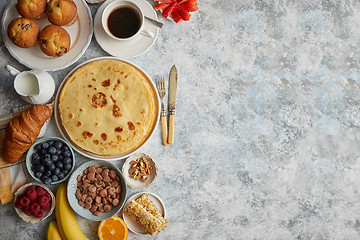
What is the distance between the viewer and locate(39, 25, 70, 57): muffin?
1780 millimetres

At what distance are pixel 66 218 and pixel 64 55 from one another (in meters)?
0.90

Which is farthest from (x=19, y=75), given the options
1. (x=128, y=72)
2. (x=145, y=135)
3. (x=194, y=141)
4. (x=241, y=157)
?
(x=241, y=157)

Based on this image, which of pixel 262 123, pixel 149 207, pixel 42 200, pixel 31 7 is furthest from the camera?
pixel 262 123

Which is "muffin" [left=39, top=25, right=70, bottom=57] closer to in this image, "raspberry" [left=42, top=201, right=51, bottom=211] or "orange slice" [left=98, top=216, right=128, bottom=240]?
"raspberry" [left=42, top=201, right=51, bottom=211]

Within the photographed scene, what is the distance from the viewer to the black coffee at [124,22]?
1.90 metres

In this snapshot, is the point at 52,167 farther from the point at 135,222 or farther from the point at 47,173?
the point at 135,222

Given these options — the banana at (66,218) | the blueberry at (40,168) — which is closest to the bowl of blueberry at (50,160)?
the blueberry at (40,168)

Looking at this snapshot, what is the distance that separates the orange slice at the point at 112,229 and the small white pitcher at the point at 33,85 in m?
0.76

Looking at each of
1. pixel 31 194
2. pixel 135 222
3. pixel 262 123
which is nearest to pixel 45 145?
pixel 31 194

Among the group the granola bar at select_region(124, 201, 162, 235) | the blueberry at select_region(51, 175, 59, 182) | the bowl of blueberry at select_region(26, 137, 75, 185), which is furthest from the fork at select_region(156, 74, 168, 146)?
the blueberry at select_region(51, 175, 59, 182)

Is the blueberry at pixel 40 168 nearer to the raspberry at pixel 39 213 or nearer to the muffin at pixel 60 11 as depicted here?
the raspberry at pixel 39 213

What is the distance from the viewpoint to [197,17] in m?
2.09

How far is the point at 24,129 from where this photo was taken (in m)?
1.80

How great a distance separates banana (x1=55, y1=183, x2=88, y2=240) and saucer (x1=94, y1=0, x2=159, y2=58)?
31.9 inches
